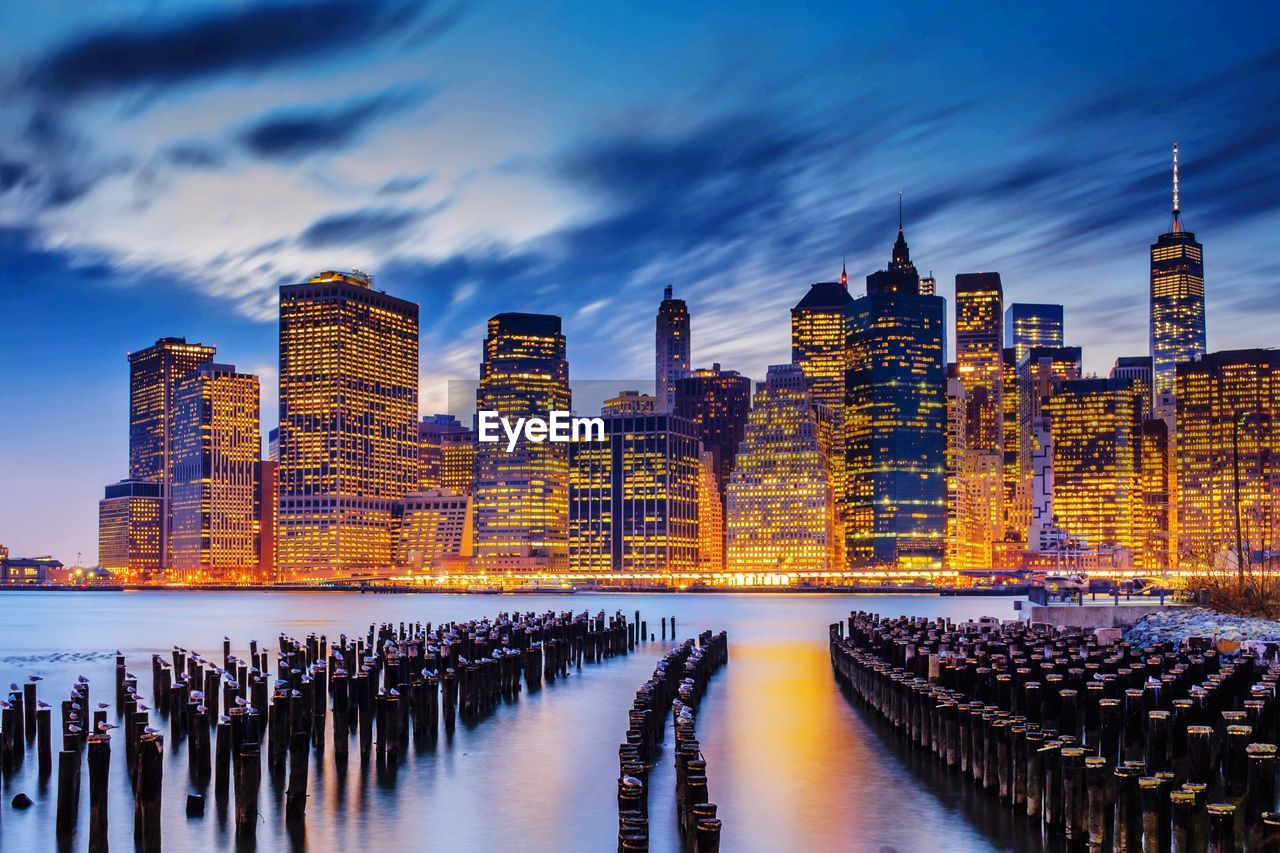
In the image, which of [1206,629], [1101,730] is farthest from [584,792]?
[1206,629]

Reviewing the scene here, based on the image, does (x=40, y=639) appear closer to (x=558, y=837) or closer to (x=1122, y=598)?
(x=1122, y=598)

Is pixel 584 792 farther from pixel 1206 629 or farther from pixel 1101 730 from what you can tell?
pixel 1206 629

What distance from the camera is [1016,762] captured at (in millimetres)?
27297

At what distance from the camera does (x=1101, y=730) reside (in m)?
31.2

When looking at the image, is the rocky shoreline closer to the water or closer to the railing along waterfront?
the railing along waterfront

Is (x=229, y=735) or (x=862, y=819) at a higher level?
(x=229, y=735)

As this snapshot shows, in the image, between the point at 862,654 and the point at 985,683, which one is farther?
the point at 862,654

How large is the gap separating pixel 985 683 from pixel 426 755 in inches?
565

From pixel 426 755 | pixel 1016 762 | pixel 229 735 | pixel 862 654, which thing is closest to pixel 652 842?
pixel 1016 762

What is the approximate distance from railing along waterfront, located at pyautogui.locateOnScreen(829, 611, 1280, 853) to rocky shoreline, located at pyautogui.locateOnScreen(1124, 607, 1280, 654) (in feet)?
10.7

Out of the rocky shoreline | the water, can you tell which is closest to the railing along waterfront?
the water

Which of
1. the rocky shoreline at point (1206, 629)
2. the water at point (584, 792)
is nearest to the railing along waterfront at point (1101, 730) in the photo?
the water at point (584, 792)

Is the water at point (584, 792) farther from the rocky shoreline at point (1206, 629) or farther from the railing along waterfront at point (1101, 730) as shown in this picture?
the rocky shoreline at point (1206, 629)

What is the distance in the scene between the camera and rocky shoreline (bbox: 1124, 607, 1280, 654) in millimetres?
48250
